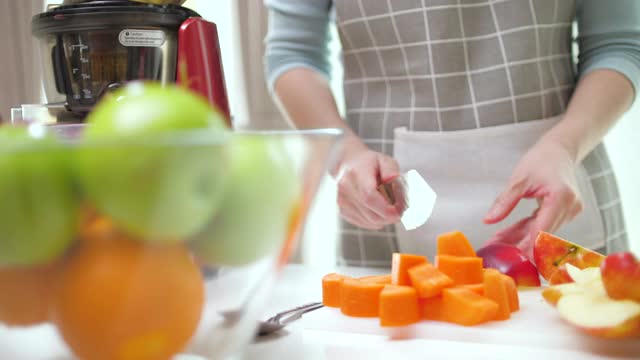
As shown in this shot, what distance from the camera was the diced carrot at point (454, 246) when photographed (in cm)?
74

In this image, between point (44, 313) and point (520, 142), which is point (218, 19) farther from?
point (44, 313)

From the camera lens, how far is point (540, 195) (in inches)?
37.6

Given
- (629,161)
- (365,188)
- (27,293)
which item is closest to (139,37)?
(365,188)

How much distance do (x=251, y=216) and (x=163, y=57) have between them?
21.4 inches

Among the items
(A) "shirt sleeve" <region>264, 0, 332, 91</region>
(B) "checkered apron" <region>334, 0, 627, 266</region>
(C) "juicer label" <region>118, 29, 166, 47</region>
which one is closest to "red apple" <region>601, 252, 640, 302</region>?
(C) "juicer label" <region>118, 29, 166, 47</region>

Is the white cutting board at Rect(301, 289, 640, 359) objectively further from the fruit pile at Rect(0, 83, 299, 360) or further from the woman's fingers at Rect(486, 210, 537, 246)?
the fruit pile at Rect(0, 83, 299, 360)

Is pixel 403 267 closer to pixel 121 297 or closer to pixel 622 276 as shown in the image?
pixel 622 276

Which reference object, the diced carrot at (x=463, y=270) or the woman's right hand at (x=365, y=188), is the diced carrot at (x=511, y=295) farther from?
the woman's right hand at (x=365, y=188)

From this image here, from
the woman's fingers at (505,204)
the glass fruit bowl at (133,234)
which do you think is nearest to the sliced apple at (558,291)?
the woman's fingers at (505,204)

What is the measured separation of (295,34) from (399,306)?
0.74 metres

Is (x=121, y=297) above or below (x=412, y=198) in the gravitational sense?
above

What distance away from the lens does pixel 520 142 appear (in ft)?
3.96

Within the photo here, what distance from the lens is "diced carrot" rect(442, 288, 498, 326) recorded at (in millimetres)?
637

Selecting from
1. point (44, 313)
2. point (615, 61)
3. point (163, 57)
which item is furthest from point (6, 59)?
point (44, 313)
